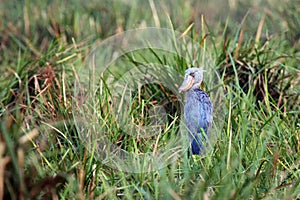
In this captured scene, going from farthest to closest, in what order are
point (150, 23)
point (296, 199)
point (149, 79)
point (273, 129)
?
point (150, 23) → point (149, 79) → point (273, 129) → point (296, 199)

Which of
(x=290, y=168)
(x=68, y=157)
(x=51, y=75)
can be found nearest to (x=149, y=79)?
(x=51, y=75)

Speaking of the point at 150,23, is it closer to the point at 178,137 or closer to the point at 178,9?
the point at 178,9

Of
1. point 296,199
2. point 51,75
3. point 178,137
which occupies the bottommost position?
point 296,199

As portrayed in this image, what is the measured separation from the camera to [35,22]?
14.3 feet

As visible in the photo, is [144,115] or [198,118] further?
[144,115]

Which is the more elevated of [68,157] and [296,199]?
[68,157]

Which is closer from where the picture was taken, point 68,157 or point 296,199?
point 296,199

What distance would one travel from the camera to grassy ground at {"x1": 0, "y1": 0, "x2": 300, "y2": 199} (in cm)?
217

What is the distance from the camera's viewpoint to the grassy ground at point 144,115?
2.17m

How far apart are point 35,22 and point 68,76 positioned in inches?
41.3

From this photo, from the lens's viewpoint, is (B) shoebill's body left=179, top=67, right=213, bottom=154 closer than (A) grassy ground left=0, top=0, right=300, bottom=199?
No

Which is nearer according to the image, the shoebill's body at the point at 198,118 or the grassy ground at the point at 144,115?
the grassy ground at the point at 144,115

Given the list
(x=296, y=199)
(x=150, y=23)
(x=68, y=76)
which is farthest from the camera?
(x=150, y=23)

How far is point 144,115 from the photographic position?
2.92 m
